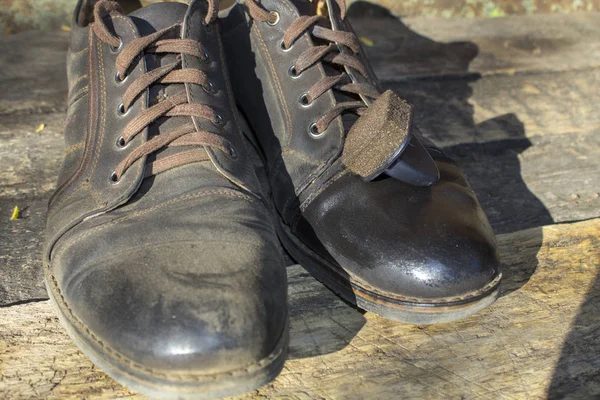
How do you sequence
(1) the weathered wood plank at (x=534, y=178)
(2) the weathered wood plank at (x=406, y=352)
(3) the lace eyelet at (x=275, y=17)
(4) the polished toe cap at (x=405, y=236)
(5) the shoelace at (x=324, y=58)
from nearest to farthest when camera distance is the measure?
(2) the weathered wood plank at (x=406, y=352) → (4) the polished toe cap at (x=405, y=236) → (5) the shoelace at (x=324, y=58) → (3) the lace eyelet at (x=275, y=17) → (1) the weathered wood plank at (x=534, y=178)

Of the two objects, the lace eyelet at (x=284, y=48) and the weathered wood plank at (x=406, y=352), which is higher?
the lace eyelet at (x=284, y=48)

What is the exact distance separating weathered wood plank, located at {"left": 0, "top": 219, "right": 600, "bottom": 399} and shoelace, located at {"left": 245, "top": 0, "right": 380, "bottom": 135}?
460mm

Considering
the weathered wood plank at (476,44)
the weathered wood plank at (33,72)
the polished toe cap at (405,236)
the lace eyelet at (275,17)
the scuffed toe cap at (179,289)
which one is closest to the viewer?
the scuffed toe cap at (179,289)

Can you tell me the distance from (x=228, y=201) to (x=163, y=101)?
0.31 meters

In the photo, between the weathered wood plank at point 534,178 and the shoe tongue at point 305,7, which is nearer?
the shoe tongue at point 305,7

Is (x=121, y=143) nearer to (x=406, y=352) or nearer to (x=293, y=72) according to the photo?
(x=293, y=72)

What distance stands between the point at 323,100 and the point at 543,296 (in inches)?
29.3

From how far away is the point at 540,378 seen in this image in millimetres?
1287

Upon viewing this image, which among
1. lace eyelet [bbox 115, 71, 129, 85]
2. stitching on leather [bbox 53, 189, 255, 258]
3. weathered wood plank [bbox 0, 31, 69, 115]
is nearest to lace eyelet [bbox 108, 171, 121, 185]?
stitching on leather [bbox 53, 189, 255, 258]

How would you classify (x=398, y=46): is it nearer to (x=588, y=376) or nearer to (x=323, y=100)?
(x=323, y=100)

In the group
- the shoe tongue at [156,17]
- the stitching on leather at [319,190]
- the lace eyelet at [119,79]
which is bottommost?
the stitching on leather at [319,190]

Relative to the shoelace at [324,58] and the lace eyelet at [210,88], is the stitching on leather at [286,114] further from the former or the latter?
the lace eyelet at [210,88]

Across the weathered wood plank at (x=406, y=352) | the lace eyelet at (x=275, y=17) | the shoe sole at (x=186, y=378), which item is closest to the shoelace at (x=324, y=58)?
the lace eyelet at (x=275, y=17)

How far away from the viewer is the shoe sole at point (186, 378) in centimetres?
112
